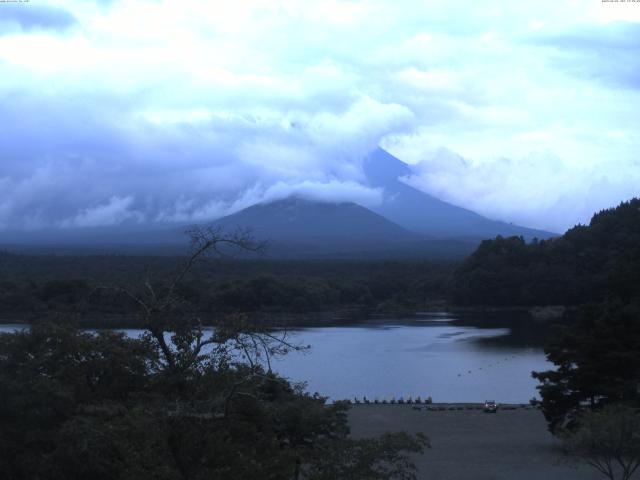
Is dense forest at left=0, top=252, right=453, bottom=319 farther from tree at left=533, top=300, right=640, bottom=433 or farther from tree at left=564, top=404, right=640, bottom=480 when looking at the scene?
tree at left=564, top=404, right=640, bottom=480

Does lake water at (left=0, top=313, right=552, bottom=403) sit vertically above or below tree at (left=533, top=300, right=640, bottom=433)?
below

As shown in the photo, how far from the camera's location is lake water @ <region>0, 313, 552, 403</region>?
2058cm

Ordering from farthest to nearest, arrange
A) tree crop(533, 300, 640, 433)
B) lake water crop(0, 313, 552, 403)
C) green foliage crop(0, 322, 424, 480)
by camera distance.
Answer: lake water crop(0, 313, 552, 403), tree crop(533, 300, 640, 433), green foliage crop(0, 322, 424, 480)

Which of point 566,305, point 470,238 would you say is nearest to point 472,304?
point 566,305

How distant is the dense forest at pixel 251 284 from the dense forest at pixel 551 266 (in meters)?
3.00

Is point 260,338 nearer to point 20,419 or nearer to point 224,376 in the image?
point 224,376

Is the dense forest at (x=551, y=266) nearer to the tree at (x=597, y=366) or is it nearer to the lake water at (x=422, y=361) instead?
the lake water at (x=422, y=361)

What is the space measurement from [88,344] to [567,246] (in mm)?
Answer: 41943

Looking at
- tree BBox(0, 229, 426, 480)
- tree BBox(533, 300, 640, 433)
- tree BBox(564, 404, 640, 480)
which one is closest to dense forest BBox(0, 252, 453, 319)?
tree BBox(533, 300, 640, 433)

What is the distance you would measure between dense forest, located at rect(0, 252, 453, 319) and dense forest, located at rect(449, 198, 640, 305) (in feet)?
9.84

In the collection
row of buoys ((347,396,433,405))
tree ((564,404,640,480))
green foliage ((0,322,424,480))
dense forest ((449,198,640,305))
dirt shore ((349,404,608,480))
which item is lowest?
row of buoys ((347,396,433,405))

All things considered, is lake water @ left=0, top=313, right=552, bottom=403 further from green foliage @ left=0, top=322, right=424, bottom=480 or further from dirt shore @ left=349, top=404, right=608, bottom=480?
green foliage @ left=0, top=322, right=424, bottom=480

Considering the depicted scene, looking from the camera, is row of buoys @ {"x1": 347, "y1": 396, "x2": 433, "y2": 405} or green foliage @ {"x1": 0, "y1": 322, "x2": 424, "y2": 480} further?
row of buoys @ {"x1": 347, "y1": 396, "x2": 433, "y2": 405}

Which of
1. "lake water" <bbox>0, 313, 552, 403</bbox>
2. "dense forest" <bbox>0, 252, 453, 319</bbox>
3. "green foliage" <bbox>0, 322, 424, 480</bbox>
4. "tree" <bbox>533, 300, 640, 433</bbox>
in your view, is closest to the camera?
"green foliage" <bbox>0, 322, 424, 480</bbox>
